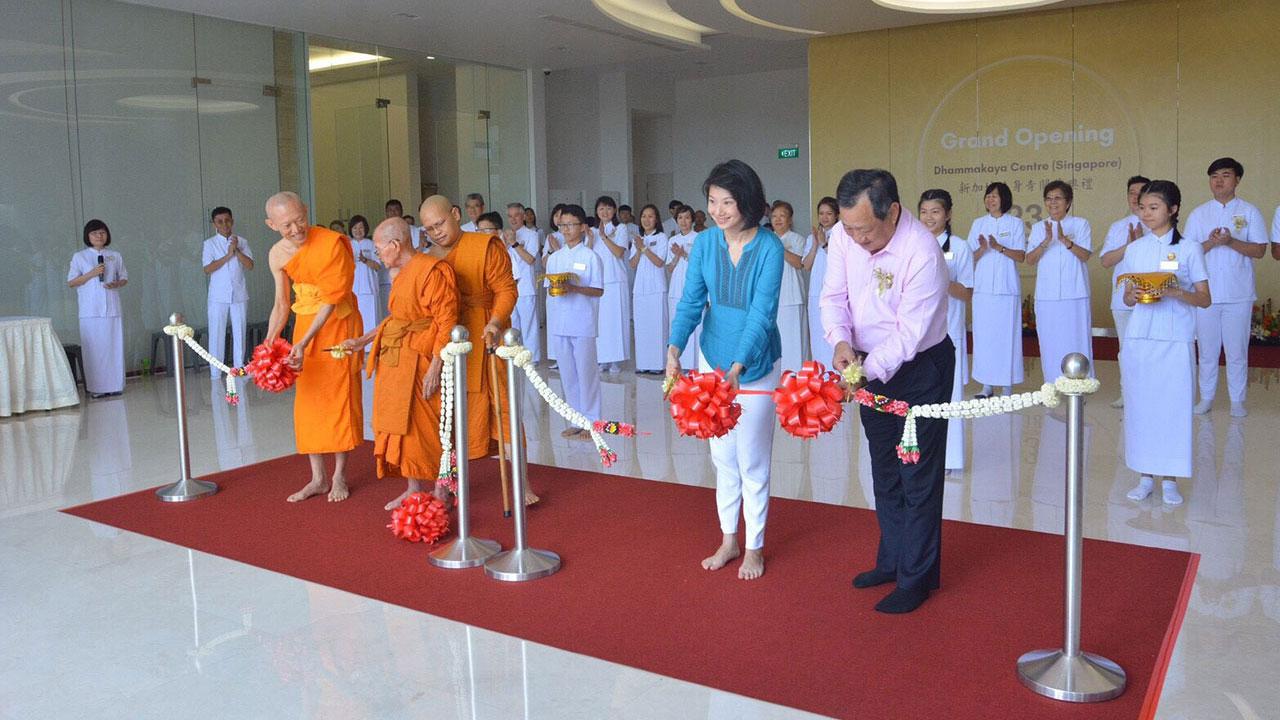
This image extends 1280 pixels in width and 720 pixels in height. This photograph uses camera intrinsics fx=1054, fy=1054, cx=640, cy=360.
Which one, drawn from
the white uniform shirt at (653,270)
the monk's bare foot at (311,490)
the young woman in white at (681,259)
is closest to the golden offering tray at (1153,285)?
the monk's bare foot at (311,490)

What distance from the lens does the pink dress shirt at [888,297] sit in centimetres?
373

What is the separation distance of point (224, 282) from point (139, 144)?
1.67 m

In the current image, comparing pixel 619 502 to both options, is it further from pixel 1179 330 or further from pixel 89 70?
pixel 89 70

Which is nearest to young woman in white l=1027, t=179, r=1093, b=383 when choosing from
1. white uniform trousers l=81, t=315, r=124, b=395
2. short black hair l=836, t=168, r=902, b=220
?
short black hair l=836, t=168, r=902, b=220

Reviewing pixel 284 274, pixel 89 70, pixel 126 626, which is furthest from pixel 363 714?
pixel 89 70

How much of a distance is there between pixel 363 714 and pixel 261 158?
33.1ft

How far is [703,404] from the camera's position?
373 centimetres

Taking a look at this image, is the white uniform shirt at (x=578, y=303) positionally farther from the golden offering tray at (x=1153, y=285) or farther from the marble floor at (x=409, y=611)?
the golden offering tray at (x=1153, y=285)

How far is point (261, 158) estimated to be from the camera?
39.8 ft

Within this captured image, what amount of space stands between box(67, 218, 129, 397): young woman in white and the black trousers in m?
8.24

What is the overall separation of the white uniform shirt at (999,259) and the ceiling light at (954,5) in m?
3.51

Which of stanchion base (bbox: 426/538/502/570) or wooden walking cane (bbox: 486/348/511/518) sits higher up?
wooden walking cane (bbox: 486/348/511/518)

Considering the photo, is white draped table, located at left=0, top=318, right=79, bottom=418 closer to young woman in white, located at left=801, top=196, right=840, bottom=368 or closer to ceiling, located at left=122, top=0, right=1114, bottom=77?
ceiling, located at left=122, top=0, right=1114, bottom=77

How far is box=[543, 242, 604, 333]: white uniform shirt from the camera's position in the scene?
25.2ft
